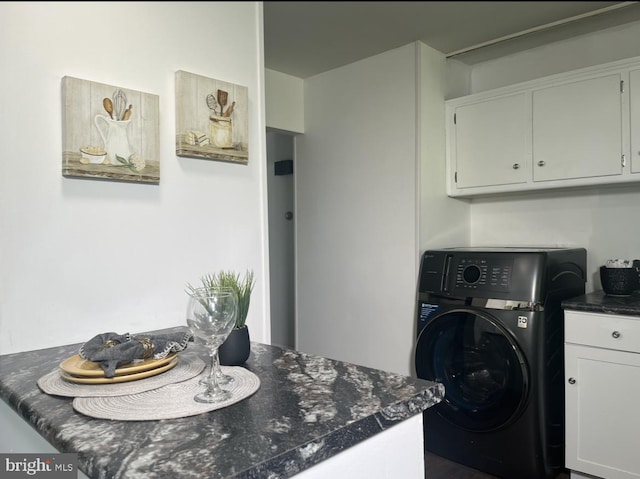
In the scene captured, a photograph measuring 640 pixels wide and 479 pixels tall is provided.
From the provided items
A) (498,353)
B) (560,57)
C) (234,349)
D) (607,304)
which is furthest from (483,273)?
(234,349)

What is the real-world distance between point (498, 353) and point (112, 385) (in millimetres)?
1650

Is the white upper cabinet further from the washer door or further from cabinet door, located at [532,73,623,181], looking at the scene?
the washer door

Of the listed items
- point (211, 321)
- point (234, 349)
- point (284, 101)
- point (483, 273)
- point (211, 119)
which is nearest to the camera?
point (211, 321)

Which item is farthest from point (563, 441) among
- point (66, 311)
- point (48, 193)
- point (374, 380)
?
point (48, 193)

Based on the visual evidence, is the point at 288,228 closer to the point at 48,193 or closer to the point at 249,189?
the point at 249,189

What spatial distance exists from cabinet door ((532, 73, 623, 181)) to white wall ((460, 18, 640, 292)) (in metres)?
0.25

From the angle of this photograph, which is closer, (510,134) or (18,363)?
(18,363)

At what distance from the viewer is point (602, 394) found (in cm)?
187

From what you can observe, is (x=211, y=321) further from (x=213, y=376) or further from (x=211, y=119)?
(x=211, y=119)

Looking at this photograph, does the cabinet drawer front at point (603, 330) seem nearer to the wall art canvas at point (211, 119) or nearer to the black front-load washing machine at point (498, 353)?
the black front-load washing machine at point (498, 353)

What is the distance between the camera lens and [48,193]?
4.20 feet

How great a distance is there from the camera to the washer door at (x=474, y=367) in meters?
2.01

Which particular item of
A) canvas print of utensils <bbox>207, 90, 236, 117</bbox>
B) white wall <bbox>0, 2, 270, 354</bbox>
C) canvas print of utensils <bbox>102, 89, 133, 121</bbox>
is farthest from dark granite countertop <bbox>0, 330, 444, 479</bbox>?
canvas print of utensils <bbox>207, 90, 236, 117</bbox>

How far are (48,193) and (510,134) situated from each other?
2088 mm
